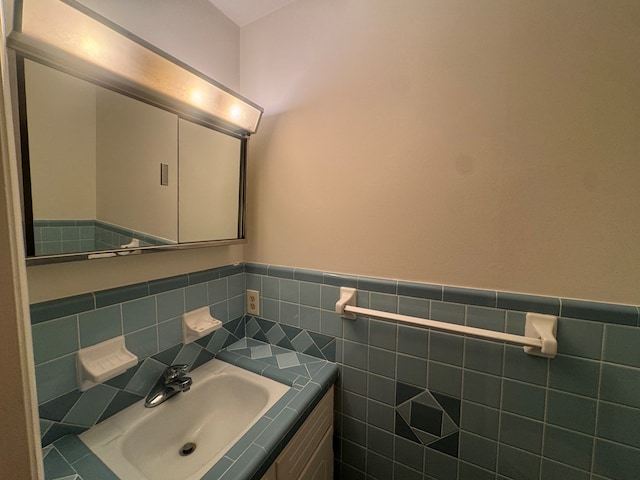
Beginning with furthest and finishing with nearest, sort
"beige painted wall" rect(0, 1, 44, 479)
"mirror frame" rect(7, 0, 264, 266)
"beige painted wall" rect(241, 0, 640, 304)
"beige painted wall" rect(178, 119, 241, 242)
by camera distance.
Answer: "beige painted wall" rect(178, 119, 241, 242)
"beige painted wall" rect(241, 0, 640, 304)
"mirror frame" rect(7, 0, 264, 266)
"beige painted wall" rect(0, 1, 44, 479)

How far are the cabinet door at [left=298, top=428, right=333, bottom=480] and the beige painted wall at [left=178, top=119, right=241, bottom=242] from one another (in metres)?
0.93

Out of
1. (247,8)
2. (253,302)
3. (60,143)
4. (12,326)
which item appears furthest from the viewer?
(253,302)

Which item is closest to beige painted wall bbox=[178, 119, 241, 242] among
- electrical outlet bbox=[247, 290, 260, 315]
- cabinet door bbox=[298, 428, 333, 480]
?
electrical outlet bbox=[247, 290, 260, 315]

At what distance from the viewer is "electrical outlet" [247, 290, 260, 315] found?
1295 millimetres

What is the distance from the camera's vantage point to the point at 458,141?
33.6 inches

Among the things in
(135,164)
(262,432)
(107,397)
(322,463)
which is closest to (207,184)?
(135,164)

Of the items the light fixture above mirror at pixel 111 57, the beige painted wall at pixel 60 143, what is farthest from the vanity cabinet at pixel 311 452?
the light fixture above mirror at pixel 111 57

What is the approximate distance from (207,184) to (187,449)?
978 millimetres

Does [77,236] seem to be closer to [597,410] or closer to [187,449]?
[187,449]

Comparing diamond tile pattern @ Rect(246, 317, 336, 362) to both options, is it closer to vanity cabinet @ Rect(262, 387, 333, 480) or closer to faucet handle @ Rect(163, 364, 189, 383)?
vanity cabinet @ Rect(262, 387, 333, 480)

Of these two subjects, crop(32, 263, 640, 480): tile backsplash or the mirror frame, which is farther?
crop(32, 263, 640, 480): tile backsplash

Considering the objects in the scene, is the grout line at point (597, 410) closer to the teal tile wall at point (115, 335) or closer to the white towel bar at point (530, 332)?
the white towel bar at point (530, 332)

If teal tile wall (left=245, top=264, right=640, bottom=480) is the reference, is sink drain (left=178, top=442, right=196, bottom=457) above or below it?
below

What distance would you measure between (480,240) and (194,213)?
1056 millimetres
